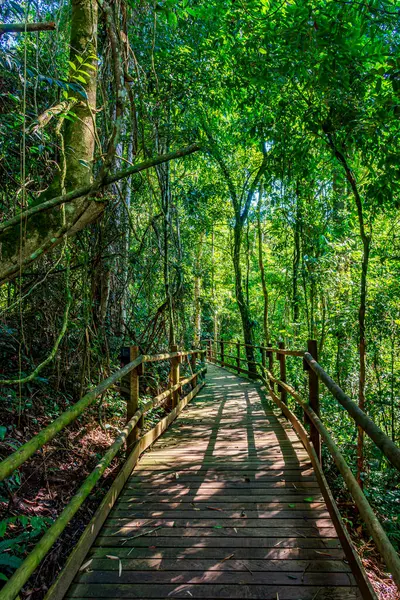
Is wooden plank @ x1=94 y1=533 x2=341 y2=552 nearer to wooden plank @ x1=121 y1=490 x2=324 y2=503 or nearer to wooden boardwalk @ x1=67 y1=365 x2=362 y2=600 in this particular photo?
wooden boardwalk @ x1=67 y1=365 x2=362 y2=600

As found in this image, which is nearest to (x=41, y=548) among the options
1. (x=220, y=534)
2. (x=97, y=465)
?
(x=97, y=465)

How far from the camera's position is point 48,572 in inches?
106

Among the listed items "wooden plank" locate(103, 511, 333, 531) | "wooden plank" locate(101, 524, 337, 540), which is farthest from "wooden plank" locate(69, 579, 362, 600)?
"wooden plank" locate(103, 511, 333, 531)

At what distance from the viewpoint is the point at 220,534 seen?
7.84 ft

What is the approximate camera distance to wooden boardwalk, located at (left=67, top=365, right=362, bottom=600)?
6.29ft

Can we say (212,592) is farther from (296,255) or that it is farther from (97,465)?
(296,255)

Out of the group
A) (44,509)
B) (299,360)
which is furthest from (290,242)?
(44,509)

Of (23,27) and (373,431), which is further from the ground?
(23,27)

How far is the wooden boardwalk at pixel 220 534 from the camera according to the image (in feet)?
6.29

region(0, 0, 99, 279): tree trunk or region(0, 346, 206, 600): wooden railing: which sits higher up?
region(0, 0, 99, 279): tree trunk

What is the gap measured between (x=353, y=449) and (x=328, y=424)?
975 millimetres

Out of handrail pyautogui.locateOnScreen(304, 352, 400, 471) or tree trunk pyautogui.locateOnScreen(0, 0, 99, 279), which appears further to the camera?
tree trunk pyautogui.locateOnScreen(0, 0, 99, 279)

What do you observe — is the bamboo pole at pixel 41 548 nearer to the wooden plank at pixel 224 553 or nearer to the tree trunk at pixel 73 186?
the wooden plank at pixel 224 553

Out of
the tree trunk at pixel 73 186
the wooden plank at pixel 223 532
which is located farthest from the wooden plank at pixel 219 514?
the tree trunk at pixel 73 186
